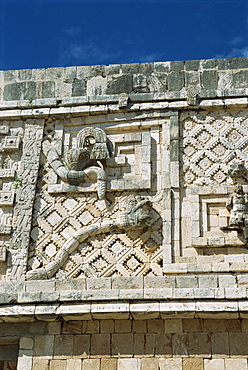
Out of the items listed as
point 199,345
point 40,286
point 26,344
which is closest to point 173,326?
point 199,345

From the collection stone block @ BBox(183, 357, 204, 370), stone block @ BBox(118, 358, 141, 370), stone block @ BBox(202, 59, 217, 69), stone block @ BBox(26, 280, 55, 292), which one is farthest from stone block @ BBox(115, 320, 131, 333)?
stone block @ BBox(202, 59, 217, 69)

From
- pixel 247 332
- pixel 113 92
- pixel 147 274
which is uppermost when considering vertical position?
pixel 113 92

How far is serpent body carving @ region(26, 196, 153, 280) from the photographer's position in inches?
339

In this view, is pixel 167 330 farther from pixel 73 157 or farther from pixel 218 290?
pixel 73 157

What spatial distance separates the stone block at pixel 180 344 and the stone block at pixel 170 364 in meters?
0.07

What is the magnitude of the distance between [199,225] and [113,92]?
2583 millimetres

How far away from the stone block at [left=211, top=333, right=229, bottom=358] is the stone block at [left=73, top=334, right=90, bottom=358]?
164 cm

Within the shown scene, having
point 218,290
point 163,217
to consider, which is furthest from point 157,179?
→ point 218,290

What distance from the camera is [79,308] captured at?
8094 millimetres

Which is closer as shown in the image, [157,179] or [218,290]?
[218,290]

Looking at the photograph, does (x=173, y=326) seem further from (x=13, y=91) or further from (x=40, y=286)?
(x=13, y=91)

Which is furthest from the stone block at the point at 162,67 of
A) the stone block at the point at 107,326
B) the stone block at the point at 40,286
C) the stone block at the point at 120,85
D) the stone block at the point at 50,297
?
the stone block at the point at 107,326

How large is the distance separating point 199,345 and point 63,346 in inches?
70.4

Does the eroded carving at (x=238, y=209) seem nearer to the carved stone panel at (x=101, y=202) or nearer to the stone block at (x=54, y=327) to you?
the carved stone panel at (x=101, y=202)
